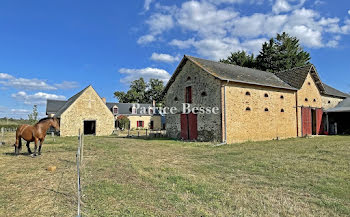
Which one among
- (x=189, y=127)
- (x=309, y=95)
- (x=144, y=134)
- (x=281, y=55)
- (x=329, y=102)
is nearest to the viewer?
(x=189, y=127)

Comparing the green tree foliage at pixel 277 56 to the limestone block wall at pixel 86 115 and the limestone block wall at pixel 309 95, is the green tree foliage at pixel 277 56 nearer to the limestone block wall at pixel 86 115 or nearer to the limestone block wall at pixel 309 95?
the limestone block wall at pixel 309 95

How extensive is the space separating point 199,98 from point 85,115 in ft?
50.3

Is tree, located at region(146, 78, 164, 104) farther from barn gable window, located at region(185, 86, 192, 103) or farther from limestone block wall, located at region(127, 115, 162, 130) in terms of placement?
barn gable window, located at region(185, 86, 192, 103)

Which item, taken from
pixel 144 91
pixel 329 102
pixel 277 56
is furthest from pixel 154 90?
pixel 329 102

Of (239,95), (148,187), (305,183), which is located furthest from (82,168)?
(239,95)

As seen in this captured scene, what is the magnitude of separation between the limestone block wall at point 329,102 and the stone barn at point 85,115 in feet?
79.6

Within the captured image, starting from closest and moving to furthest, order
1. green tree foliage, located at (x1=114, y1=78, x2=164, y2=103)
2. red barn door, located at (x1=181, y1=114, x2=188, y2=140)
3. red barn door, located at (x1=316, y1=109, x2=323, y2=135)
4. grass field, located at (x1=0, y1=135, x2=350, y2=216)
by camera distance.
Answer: grass field, located at (x1=0, y1=135, x2=350, y2=216) → red barn door, located at (x1=181, y1=114, x2=188, y2=140) → red barn door, located at (x1=316, y1=109, x2=323, y2=135) → green tree foliage, located at (x1=114, y1=78, x2=164, y2=103)

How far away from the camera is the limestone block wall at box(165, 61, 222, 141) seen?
47.6 feet

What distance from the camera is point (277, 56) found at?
35.4 m

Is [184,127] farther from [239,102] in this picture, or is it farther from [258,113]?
[258,113]

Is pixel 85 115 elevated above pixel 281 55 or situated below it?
below

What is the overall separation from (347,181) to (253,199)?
2.83 m

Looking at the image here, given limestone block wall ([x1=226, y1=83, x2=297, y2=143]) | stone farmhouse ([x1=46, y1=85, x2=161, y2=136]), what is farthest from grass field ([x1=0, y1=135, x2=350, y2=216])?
stone farmhouse ([x1=46, y1=85, x2=161, y2=136])

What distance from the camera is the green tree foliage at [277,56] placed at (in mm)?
35531
